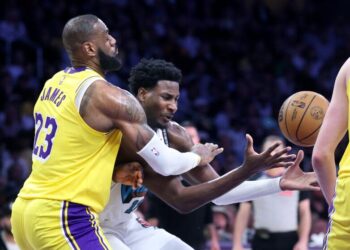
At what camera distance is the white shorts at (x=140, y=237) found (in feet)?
15.6

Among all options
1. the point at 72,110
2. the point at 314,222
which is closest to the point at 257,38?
the point at 314,222

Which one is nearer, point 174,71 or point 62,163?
point 62,163

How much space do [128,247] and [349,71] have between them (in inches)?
69.5

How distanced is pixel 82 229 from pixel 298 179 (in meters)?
1.23

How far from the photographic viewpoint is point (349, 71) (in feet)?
12.1

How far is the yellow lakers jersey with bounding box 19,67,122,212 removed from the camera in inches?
161

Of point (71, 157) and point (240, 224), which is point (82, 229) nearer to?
point (71, 157)

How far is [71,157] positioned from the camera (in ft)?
13.5

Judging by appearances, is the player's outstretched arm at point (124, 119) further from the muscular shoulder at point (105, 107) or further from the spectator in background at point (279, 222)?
the spectator in background at point (279, 222)

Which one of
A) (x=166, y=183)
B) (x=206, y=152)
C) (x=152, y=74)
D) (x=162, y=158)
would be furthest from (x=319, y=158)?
(x=152, y=74)

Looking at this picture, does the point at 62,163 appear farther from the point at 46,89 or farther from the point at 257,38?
the point at 257,38

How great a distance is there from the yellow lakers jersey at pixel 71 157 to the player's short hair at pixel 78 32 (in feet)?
0.83

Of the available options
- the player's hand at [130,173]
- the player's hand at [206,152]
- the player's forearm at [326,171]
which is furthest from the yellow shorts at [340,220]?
the player's hand at [130,173]

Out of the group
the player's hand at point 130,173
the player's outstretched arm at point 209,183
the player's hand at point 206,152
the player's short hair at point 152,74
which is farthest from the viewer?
the player's short hair at point 152,74
